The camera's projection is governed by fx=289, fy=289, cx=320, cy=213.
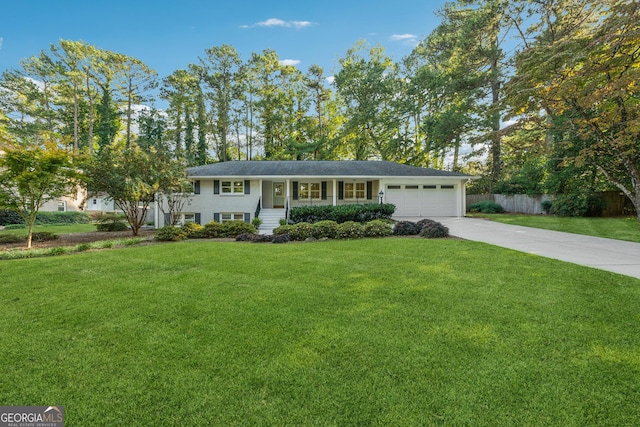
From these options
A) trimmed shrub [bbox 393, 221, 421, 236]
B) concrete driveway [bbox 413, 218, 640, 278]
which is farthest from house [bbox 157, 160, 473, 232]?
concrete driveway [bbox 413, 218, 640, 278]

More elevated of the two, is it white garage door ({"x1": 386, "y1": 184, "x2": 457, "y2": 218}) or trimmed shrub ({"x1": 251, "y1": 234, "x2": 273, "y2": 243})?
white garage door ({"x1": 386, "y1": 184, "x2": 457, "y2": 218})

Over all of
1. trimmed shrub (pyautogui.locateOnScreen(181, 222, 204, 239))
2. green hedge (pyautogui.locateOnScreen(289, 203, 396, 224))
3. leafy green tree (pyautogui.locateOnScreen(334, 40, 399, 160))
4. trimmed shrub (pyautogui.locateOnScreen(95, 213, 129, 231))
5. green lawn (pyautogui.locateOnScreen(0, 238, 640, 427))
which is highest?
leafy green tree (pyautogui.locateOnScreen(334, 40, 399, 160))

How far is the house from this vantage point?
15250mm

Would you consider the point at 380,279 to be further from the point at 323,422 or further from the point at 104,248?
the point at 104,248

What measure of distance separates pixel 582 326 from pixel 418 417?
2509mm

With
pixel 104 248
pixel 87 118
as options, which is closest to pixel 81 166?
pixel 104 248

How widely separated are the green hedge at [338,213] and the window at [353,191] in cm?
405

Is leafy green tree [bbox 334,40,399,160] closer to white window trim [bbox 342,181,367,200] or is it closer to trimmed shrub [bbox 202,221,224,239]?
white window trim [bbox 342,181,367,200]

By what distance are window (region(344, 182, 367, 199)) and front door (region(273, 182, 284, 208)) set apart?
3930mm

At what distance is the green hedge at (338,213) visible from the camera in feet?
44.3

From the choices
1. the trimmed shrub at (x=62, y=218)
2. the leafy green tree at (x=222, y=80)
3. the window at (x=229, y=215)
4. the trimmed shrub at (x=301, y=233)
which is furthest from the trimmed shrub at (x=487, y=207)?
the trimmed shrub at (x=62, y=218)

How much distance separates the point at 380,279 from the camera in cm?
487

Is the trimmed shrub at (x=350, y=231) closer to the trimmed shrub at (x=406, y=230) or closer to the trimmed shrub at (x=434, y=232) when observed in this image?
the trimmed shrub at (x=406, y=230)

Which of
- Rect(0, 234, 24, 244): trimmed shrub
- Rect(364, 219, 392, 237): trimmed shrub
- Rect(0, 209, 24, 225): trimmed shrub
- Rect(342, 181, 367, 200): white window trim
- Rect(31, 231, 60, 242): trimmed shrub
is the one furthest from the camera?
Rect(342, 181, 367, 200): white window trim
